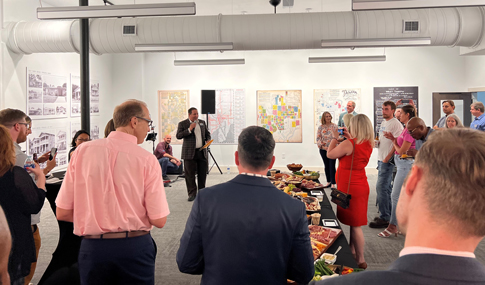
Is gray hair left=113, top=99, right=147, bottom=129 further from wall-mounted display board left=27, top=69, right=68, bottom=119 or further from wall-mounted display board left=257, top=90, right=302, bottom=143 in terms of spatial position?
wall-mounted display board left=257, top=90, right=302, bottom=143

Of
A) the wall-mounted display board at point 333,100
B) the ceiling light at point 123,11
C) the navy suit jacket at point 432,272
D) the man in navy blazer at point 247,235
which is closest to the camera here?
the navy suit jacket at point 432,272

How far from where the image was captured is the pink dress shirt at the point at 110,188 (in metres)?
1.99

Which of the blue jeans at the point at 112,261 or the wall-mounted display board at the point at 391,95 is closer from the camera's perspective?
the blue jeans at the point at 112,261

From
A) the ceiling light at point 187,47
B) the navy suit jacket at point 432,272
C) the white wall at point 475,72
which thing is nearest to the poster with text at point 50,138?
the ceiling light at point 187,47

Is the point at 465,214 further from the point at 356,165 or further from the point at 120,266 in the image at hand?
the point at 356,165

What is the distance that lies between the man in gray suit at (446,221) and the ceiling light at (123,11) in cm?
373

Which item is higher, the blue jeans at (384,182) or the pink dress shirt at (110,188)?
the pink dress shirt at (110,188)

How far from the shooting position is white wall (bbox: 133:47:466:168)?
31.2 ft

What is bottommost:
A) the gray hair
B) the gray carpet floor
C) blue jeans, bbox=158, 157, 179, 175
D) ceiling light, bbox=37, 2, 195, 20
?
the gray carpet floor

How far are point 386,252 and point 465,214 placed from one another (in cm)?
389

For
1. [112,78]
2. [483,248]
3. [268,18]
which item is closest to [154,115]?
[112,78]

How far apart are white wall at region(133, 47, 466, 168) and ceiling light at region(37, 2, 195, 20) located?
598 cm

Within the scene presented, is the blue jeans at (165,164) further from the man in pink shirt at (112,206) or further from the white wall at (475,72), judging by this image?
the white wall at (475,72)

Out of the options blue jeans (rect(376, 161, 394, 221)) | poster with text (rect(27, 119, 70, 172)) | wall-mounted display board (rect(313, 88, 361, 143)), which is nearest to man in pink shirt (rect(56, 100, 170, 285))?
blue jeans (rect(376, 161, 394, 221))
